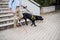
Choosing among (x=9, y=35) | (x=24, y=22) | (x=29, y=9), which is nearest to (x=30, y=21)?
(x=24, y=22)

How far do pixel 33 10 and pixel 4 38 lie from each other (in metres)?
7.46

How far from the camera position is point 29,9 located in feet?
49.6

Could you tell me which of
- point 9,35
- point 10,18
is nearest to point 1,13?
point 10,18

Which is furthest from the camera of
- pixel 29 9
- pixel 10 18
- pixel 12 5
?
pixel 29 9

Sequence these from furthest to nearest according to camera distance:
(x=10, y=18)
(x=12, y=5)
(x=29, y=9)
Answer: (x=29, y=9) < (x=10, y=18) < (x=12, y=5)

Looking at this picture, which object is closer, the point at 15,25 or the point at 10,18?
the point at 15,25

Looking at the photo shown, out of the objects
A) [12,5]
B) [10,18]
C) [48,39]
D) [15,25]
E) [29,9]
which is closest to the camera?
[48,39]

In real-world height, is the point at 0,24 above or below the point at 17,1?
below

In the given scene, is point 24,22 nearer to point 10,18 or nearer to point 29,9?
point 10,18

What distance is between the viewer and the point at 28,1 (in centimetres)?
1515

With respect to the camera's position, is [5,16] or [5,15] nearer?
[5,16]

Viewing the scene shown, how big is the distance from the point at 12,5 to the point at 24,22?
8.20ft

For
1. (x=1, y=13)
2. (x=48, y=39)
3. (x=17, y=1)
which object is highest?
(x=17, y=1)

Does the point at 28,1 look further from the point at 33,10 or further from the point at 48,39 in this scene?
the point at 48,39
